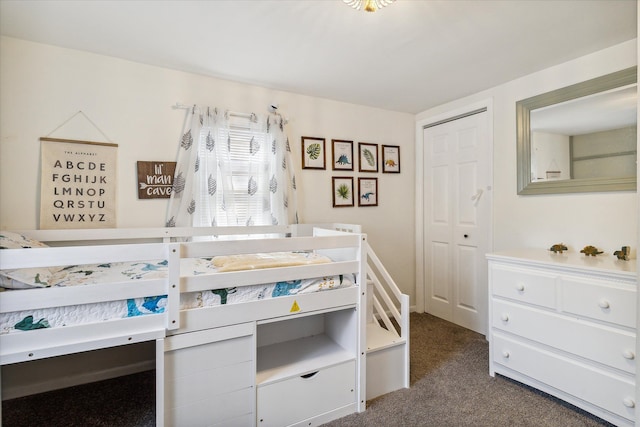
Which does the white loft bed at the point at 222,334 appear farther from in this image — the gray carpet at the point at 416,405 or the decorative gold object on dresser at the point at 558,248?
the decorative gold object on dresser at the point at 558,248

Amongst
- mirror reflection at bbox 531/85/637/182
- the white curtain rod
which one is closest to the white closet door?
mirror reflection at bbox 531/85/637/182

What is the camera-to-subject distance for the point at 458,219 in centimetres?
317

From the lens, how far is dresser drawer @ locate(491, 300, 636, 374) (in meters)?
1.62

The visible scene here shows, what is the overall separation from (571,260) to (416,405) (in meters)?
1.30

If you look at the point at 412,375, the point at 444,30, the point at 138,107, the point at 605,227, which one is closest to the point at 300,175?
the point at 138,107

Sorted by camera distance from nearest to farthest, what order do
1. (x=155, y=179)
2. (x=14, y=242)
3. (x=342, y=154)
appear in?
(x=14, y=242) < (x=155, y=179) < (x=342, y=154)

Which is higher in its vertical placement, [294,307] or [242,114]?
[242,114]

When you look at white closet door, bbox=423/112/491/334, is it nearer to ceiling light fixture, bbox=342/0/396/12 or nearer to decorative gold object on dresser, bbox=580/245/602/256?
decorative gold object on dresser, bbox=580/245/602/256

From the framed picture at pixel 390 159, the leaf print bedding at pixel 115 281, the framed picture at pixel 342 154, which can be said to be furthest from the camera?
the framed picture at pixel 390 159

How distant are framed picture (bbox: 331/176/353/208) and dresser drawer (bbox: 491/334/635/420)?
5.51 ft

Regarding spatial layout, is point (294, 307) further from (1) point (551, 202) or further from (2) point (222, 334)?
(1) point (551, 202)

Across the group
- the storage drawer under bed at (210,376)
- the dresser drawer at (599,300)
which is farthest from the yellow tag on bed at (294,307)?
the dresser drawer at (599,300)

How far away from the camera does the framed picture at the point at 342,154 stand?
312 centimetres

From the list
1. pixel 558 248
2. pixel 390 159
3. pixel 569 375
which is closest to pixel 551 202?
pixel 558 248
